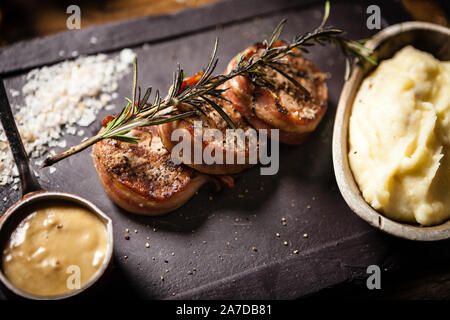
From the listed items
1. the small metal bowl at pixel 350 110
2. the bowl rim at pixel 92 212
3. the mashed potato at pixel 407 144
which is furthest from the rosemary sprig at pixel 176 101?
the mashed potato at pixel 407 144

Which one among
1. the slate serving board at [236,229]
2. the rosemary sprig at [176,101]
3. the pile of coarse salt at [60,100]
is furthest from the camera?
the pile of coarse salt at [60,100]

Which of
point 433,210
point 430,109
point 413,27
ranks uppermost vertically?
point 413,27

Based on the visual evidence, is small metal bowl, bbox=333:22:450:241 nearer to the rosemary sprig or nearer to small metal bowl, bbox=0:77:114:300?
the rosemary sprig

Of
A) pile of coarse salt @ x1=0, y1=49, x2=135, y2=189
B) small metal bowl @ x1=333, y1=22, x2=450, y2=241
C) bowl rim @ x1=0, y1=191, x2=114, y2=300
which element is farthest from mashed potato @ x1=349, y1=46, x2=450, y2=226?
pile of coarse salt @ x1=0, y1=49, x2=135, y2=189

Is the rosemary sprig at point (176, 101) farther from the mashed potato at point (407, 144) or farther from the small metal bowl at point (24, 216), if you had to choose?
the mashed potato at point (407, 144)
